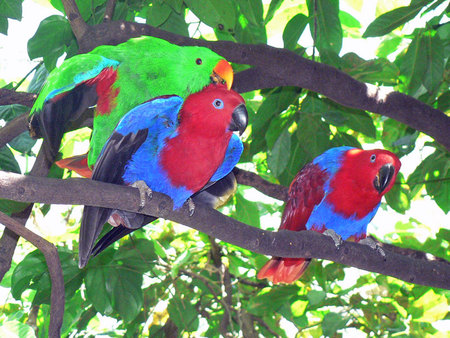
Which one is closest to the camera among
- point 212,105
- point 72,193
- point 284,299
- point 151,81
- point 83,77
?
point 72,193

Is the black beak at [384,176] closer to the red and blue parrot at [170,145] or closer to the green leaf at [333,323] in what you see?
the green leaf at [333,323]

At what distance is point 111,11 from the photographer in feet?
7.94

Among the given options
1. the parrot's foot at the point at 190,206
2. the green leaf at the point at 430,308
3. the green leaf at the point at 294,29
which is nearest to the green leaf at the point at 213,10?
the green leaf at the point at 294,29

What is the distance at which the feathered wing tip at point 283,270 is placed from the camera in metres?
2.61

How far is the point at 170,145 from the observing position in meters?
1.63

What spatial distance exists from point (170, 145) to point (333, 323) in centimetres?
153

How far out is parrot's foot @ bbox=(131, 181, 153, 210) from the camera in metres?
1.51

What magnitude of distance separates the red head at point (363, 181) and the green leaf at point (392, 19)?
0.61 metres

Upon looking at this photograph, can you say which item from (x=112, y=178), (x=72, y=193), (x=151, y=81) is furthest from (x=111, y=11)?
(x=72, y=193)

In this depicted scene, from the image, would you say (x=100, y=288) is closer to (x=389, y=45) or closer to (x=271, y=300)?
(x=271, y=300)

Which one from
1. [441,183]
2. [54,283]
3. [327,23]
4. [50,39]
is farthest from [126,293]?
[441,183]

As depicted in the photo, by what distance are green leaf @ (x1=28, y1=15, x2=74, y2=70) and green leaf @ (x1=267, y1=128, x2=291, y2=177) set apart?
3.73 ft

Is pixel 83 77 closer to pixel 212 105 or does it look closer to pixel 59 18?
A: pixel 212 105

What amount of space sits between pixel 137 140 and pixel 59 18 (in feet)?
3.81
